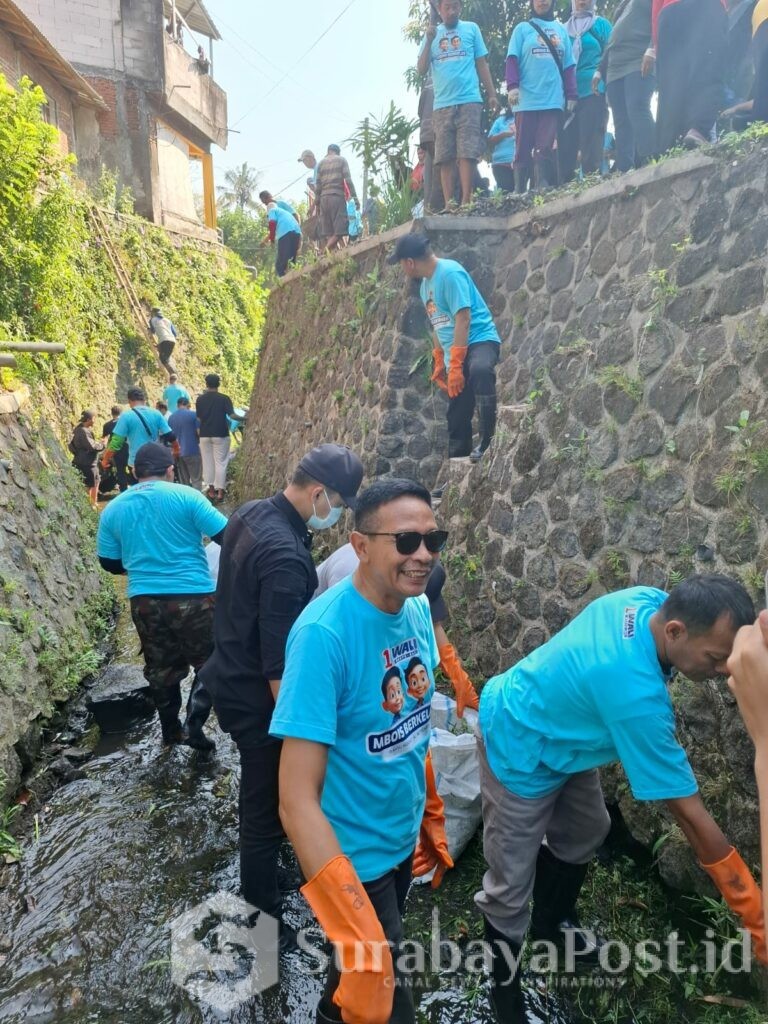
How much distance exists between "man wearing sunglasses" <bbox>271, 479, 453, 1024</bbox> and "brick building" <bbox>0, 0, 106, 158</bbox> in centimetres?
1524

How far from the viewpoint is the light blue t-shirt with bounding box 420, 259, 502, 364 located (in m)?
5.46


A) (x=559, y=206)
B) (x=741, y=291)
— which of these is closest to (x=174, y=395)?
(x=559, y=206)


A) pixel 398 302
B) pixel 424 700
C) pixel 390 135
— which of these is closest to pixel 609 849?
pixel 424 700

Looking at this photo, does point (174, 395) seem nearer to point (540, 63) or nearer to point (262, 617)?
point (540, 63)

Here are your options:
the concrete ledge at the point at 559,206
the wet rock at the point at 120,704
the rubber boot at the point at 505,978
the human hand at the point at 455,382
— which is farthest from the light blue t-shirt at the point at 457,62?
the rubber boot at the point at 505,978

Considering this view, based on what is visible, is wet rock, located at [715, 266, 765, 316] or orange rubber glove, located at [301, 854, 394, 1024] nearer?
orange rubber glove, located at [301, 854, 394, 1024]

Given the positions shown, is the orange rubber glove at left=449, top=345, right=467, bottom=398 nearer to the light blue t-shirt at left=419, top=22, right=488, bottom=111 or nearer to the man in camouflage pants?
the man in camouflage pants

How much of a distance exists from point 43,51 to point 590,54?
45.4 feet

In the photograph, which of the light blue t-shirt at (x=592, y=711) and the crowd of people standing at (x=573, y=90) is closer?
the light blue t-shirt at (x=592, y=711)

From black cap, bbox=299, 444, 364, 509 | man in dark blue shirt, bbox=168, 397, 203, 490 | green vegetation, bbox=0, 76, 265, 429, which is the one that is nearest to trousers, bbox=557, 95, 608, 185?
black cap, bbox=299, 444, 364, 509

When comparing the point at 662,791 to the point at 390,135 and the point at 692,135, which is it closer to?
the point at 692,135

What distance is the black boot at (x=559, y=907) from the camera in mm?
2844

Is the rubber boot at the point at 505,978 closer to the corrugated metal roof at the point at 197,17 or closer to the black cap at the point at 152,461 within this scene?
the black cap at the point at 152,461

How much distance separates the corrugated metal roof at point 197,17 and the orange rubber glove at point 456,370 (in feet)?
74.0
